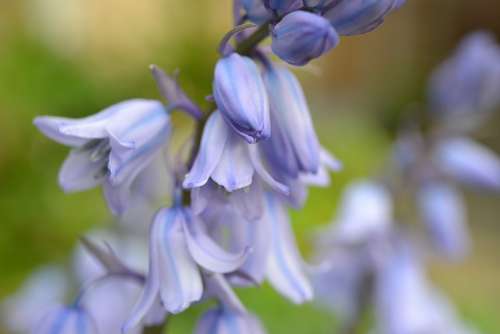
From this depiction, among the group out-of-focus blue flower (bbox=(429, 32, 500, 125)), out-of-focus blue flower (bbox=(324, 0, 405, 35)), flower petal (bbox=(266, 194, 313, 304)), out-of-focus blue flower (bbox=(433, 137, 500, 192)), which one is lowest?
out-of-focus blue flower (bbox=(433, 137, 500, 192))

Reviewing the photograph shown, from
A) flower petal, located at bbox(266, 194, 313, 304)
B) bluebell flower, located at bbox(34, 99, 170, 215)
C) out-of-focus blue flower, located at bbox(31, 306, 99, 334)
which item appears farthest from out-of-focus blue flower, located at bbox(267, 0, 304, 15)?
out-of-focus blue flower, located at bbox(31, 306, 99, 334)

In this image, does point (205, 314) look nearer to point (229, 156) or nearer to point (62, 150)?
point (229, 156)

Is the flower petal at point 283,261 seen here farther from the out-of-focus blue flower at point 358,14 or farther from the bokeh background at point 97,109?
the out-of-focus blue flower at point 358,14

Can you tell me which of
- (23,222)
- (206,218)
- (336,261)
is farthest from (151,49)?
(206,218)

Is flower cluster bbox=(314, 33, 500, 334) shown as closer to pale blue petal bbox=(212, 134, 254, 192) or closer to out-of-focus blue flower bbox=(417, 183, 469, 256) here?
out-of-focus blue flower bbox=(417, 183, 469, 256)

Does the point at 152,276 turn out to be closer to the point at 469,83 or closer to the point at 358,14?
the point at 358,14

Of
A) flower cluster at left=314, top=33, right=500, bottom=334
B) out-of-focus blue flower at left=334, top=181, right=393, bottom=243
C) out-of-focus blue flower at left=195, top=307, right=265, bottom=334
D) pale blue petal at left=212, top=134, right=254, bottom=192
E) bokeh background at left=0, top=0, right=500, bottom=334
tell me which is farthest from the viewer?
Answer: bokeh background at left=0, top=0, right=500, bottom=334

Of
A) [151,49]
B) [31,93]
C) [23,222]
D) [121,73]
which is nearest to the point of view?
[23,222]
